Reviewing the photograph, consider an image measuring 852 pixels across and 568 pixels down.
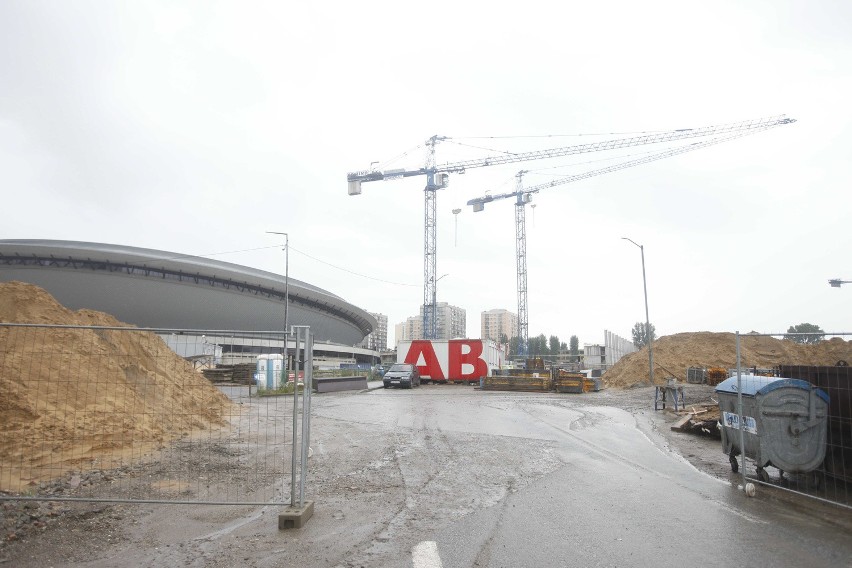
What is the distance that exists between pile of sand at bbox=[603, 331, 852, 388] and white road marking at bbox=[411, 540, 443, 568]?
3652 centimetres

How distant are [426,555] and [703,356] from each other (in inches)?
1670

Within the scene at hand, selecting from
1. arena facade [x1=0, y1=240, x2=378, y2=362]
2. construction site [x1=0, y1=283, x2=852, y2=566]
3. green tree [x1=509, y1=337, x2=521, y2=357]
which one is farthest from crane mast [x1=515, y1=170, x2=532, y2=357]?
construction site [x1=0, y1=283, x2=852, y2=566]

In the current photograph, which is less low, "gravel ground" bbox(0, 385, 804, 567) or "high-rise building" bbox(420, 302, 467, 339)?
"high-rise building" bbox(420, 302, 467, 339)

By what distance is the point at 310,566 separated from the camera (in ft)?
14.9

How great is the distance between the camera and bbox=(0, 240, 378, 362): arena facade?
75.8 m

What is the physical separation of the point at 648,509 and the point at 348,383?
97.6 feet

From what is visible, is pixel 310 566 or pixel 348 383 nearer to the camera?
pixel 310 566

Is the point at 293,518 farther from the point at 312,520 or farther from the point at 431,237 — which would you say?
the point at 431,237

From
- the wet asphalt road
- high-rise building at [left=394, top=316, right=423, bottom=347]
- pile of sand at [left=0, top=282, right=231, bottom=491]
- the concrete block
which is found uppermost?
high-rise building at [left=394, top=316, right=423, bottom=347]

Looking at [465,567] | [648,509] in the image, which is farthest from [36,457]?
[648,509]

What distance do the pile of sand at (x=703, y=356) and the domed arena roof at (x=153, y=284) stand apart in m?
41.1

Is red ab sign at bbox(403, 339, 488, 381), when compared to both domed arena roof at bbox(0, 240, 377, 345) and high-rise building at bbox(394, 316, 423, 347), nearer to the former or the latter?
domed arena roof at bbox(0, 240, 377, 345)

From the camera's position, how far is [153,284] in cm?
8106

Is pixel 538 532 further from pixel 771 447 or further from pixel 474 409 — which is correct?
pixel 474 409
